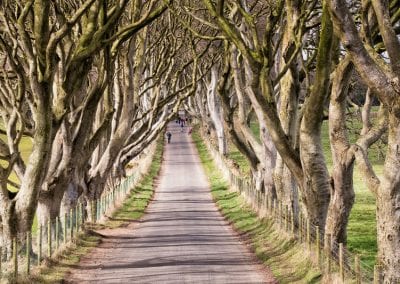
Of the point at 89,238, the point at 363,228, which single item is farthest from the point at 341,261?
the point at 363,228

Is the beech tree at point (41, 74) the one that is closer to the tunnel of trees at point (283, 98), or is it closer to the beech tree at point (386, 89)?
the tunnel of trees at point (283, 98)

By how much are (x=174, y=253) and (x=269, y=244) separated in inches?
101

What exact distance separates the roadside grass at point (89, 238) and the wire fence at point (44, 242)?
7.0 inches

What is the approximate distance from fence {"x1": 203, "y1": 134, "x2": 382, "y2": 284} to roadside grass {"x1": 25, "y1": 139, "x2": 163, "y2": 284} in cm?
529

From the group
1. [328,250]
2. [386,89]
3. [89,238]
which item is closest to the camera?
[386,89]

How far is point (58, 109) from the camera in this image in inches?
667

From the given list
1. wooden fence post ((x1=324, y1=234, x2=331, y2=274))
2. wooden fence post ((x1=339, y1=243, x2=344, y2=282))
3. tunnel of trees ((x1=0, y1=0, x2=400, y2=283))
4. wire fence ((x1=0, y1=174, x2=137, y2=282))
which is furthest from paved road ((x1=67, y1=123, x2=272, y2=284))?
wooden fence post ((x1=339, y1=243, x2=344, y2=282))

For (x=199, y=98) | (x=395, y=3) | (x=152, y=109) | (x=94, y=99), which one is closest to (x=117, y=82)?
(x=152, y=109)

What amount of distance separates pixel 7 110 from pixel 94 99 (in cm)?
214

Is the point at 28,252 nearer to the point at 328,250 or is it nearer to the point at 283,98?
the point at 328,250

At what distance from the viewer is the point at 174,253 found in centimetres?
2097

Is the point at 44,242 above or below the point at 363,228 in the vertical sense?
above

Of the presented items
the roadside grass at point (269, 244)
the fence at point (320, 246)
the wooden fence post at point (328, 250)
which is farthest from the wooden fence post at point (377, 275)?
the roadside grass at point (269, 244)

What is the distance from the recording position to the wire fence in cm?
1540
